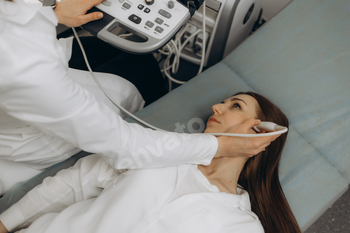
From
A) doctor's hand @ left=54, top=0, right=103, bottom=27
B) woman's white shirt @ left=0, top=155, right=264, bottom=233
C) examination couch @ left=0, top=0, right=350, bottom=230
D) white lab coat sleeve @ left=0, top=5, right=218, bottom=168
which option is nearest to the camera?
white lab coat sleeve @ left=0, top=5, right=218, bottom=168

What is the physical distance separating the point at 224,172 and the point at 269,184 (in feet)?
0.67

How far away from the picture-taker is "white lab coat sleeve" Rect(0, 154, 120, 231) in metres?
0.76

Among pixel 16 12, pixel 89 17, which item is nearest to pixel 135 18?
pixel 89 17

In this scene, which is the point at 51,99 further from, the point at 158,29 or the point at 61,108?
the point at 158,29

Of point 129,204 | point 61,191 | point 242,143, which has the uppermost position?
point 242,143

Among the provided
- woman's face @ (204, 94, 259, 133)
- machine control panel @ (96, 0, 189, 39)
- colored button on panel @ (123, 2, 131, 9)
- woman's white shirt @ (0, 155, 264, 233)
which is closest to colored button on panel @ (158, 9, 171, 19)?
machine control panel @ (96, 0, 189, 39)

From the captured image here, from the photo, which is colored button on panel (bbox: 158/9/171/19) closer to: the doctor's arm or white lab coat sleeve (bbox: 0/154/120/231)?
the doctor's arm

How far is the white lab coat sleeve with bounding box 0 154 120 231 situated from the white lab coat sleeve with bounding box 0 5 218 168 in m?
0.18

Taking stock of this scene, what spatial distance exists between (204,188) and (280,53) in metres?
0.76

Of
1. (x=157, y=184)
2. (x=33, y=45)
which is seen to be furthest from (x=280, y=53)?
(x=33, y=45)

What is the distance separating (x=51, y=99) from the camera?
50cm

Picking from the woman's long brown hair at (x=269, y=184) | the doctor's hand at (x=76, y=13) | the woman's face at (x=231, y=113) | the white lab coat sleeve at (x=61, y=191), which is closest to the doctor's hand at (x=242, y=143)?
the woman's face at (x=231, y=113)

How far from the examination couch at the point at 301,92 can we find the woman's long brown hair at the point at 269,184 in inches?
2.4

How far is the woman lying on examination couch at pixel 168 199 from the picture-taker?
720 mm
